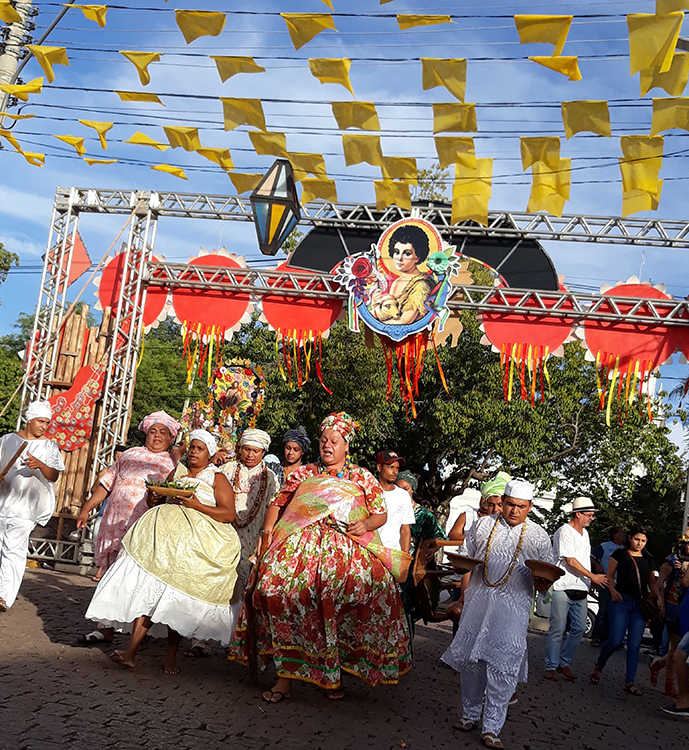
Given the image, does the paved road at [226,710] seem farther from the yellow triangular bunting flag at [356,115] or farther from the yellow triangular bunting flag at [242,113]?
the yellow triangular bunting flag at [356,115]

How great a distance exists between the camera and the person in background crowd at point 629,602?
8.37 meters

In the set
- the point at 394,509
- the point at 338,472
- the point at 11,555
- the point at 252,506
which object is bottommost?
the point at 11,555

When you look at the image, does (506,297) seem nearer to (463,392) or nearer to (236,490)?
(236,490)

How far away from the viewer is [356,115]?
8.91 m

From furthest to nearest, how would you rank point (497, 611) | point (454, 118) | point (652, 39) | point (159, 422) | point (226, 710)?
point (454, 118) < point (159, 422) < point (652, 39) < point (497, 611) < point (226, 710)

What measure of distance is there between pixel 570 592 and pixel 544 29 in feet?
18.0

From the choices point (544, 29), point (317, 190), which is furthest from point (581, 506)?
point (317, 190)

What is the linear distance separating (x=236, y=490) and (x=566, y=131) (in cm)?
474

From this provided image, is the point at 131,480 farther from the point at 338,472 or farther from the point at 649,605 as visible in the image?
the point at 649,605

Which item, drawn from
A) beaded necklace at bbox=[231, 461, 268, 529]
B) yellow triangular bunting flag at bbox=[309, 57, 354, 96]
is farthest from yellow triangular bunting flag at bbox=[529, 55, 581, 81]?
beaded necklace at bbox=[231, 461, 268, 529]

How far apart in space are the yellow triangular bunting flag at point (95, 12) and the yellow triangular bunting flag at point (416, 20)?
9.42 feet

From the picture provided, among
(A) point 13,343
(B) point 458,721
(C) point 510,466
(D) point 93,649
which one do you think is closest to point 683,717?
(B) point 458,721

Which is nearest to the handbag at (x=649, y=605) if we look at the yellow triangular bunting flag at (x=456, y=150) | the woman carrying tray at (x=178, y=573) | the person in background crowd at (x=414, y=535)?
the person in background crowd at (x=414, y=535)

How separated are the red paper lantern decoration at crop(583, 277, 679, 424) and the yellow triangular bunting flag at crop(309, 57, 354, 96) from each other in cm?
468
